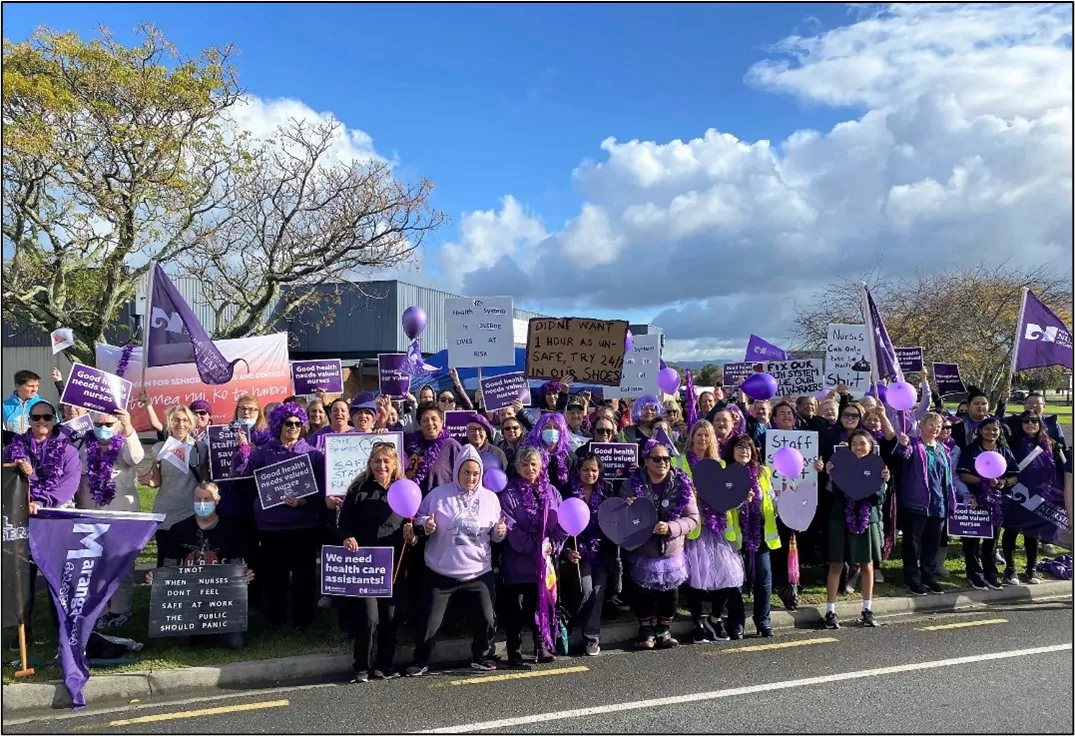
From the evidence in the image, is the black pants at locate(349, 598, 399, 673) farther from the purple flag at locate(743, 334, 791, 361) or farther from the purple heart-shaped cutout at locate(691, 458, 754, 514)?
the purple flag at locate(743, 334, 791, 361)

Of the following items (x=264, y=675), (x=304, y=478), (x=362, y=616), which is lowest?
(x=264, y=675)

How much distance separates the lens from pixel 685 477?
6.66m

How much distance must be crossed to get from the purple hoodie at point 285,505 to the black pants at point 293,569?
0.26 ft

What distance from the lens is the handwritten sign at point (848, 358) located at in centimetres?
1131

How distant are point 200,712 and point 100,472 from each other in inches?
84.0

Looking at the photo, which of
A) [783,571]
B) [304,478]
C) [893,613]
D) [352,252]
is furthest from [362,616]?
[352,252]

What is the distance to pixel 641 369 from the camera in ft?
34.9

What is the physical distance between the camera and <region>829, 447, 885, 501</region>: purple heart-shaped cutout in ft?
24.2

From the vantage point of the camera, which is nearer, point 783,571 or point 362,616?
point 362,616

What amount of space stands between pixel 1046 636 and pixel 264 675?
20.5ft

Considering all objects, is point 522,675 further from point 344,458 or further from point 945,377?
point 945,377

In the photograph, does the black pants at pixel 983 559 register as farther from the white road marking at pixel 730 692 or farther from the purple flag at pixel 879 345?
the purple flag at pixel 879 345

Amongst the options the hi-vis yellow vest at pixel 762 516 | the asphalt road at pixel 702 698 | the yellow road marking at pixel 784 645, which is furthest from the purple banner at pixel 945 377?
the yellow road marking at pixel 784 645

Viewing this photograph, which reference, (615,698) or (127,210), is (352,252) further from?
(615,698)
